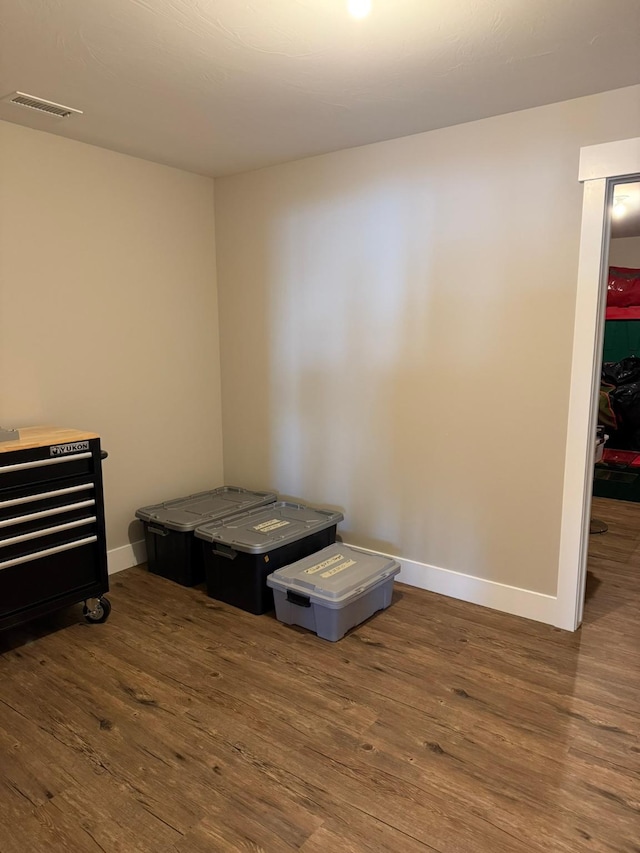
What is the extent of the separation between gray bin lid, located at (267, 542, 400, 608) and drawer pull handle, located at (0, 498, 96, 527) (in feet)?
3.01

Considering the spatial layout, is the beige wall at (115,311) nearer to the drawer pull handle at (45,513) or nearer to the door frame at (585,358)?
the drawer pull handle at (45,513)

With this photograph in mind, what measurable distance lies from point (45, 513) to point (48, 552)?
173mm

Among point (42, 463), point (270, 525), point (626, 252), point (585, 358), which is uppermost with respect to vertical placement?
point (626, 252)

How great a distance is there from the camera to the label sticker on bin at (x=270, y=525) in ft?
10.1

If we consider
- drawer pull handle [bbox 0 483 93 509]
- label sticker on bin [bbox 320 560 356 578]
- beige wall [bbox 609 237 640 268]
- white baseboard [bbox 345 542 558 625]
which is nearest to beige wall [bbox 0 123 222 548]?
drawer pull handle [bbox 0 483 93 509]

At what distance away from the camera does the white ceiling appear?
177cm

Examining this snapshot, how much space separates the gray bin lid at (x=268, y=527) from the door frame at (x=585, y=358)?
48.1 inches

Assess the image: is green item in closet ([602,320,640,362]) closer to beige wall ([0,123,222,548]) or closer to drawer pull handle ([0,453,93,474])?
beige wall ([0,123,222,548])

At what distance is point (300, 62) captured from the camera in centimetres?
208

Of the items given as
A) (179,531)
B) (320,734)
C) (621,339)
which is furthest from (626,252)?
(320,734)

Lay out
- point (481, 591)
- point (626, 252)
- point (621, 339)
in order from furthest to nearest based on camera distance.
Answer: point (626, 252) < point (621, 339) < point (481, 591)

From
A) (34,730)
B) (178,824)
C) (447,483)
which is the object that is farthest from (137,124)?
(178,824)

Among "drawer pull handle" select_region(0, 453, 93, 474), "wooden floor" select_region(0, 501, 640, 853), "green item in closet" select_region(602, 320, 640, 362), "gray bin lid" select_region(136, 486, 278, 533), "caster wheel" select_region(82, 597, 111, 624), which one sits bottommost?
"wooden floor" select_region(0, 501, 640, 853)

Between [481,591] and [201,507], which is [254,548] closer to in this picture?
[201,507]
